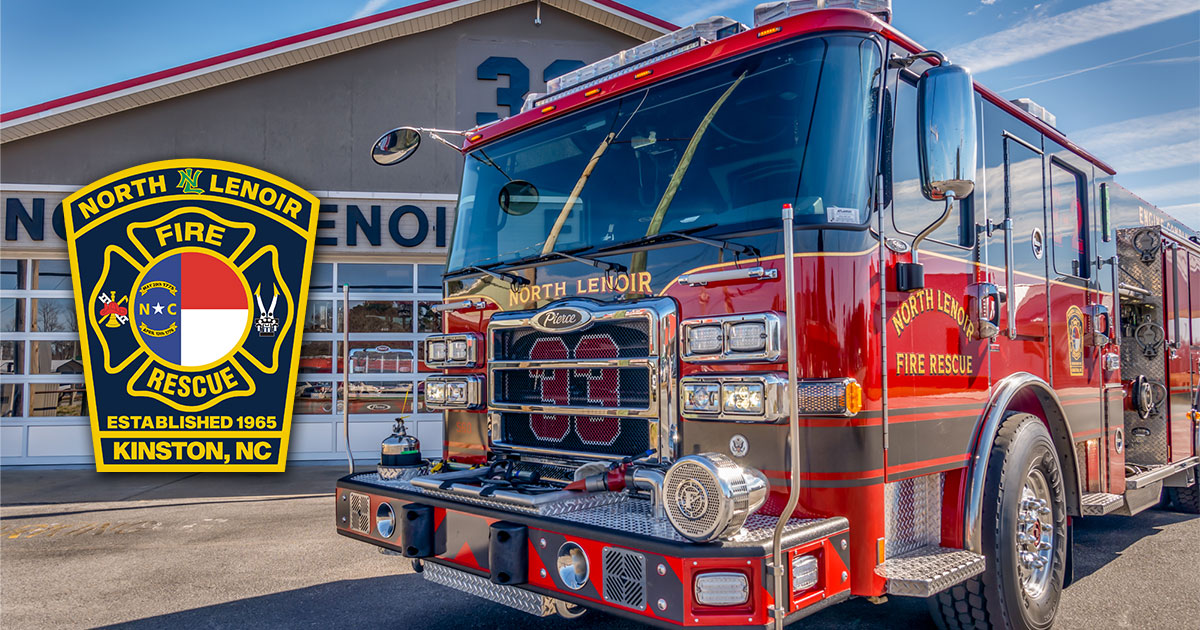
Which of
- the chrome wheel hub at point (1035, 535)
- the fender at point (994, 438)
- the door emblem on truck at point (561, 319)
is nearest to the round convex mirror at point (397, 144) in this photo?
the door emblem on truck at point (561, 319)

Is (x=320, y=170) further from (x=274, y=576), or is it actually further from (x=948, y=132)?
(x=948, y=132)

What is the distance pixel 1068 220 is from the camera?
4781 millimetres

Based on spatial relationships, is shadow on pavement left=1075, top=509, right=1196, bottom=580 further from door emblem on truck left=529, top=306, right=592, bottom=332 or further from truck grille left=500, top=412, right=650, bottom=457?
door emblem on truck left=529, top=306, right=592, bottom=332

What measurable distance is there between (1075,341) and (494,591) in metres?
3.33

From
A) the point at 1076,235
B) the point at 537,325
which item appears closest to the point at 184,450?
the point at 537,325

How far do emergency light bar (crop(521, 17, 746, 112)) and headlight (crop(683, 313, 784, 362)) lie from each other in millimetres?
1242

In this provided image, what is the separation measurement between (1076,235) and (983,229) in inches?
55.3

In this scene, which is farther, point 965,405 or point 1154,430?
point 1154,430

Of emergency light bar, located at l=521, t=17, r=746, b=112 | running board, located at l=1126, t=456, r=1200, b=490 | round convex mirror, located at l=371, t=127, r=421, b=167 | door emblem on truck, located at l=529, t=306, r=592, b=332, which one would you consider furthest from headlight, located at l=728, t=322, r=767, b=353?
running board, located at l=1126, t=456, r=1200, b=490

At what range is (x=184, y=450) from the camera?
10023 mm

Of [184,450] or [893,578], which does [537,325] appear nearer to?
[893,578]

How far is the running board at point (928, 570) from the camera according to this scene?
2924 mm

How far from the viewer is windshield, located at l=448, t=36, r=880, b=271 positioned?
3.07m

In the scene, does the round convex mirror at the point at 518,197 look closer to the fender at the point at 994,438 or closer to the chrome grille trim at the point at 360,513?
the chrome grille trim at the point at 360,513
